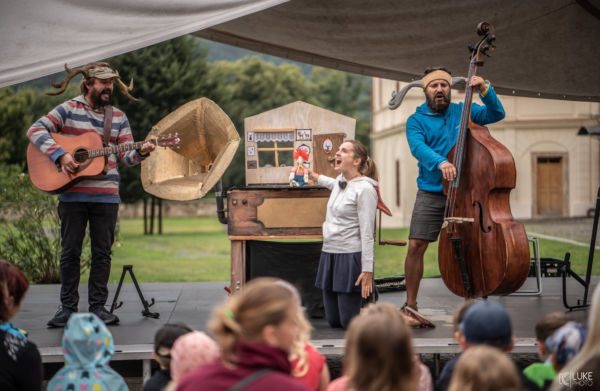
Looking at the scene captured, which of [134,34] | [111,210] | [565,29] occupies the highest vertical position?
[565,29]

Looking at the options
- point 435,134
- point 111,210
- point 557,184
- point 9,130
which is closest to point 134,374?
point 111,210

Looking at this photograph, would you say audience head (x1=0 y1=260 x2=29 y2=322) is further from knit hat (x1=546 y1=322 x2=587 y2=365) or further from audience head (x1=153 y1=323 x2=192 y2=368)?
knit hat (x1=546 y1=322 x2=587 y2=365)

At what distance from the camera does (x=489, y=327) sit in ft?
11.4

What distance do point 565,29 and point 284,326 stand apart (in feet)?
18.0

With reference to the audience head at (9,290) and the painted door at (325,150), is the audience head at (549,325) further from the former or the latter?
the painted door at (325,150)

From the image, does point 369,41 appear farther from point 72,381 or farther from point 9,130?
point 9,130

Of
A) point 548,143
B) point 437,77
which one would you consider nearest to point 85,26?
point 437,77

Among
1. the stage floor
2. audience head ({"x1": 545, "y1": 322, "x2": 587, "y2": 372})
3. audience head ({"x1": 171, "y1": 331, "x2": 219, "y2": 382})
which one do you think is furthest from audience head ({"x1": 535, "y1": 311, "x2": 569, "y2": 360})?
audience head ({"x1": 171, "y1": 331, "x2": 219, "y2": 382})

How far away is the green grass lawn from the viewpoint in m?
17.9

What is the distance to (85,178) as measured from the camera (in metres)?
6.24

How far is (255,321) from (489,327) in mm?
1071

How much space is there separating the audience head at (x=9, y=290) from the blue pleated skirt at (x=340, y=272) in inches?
107

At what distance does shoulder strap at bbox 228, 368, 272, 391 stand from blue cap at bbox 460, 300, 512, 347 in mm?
1052

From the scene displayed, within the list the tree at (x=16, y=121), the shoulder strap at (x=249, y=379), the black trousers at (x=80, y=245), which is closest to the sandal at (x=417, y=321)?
the black trousers at (x=80, y=245)
